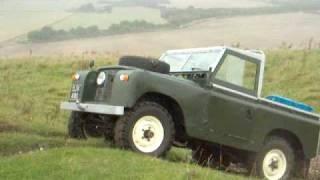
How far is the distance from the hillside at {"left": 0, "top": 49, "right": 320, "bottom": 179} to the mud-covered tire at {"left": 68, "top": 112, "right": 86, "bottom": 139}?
0.16 meters

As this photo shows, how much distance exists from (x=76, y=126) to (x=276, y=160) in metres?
3.23

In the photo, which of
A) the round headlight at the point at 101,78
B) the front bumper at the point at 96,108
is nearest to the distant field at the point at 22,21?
the front bumper at the point at 96,108

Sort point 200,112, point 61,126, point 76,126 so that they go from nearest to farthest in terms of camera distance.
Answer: point 200,112 < point 76,126 < point 61,126

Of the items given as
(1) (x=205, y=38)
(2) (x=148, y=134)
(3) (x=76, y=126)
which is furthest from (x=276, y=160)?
(1) (x=205, y=38)

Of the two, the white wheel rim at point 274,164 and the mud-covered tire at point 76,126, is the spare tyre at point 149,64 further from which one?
the white wheel rim at point 274,164

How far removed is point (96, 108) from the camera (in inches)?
396

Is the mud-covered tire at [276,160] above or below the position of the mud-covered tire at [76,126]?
below

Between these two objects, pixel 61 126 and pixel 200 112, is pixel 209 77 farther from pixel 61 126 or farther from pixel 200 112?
pixel 61 126

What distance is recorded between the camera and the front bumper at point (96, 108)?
384 inches

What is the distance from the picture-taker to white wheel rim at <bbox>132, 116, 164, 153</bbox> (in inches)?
394

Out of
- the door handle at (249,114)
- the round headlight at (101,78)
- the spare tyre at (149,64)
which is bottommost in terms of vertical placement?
the door handle at (249,114)

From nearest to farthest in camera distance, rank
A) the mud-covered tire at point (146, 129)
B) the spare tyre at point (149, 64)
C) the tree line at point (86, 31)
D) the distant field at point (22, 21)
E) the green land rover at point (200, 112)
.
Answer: the mud-covered tire at point (146, 129)
the green land rover at point (200, 112)
the spare tyre at point (149, 64)
the tree line at point (86, 31)
the distant field at point (22, 21)

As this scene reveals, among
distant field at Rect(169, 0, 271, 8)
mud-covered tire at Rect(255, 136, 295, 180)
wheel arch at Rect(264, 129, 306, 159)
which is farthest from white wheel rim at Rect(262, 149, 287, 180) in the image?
distant field at Rect(169, 0, 271, 8)

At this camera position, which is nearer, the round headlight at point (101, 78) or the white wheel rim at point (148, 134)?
the white wheel rim at point (148, 134)
